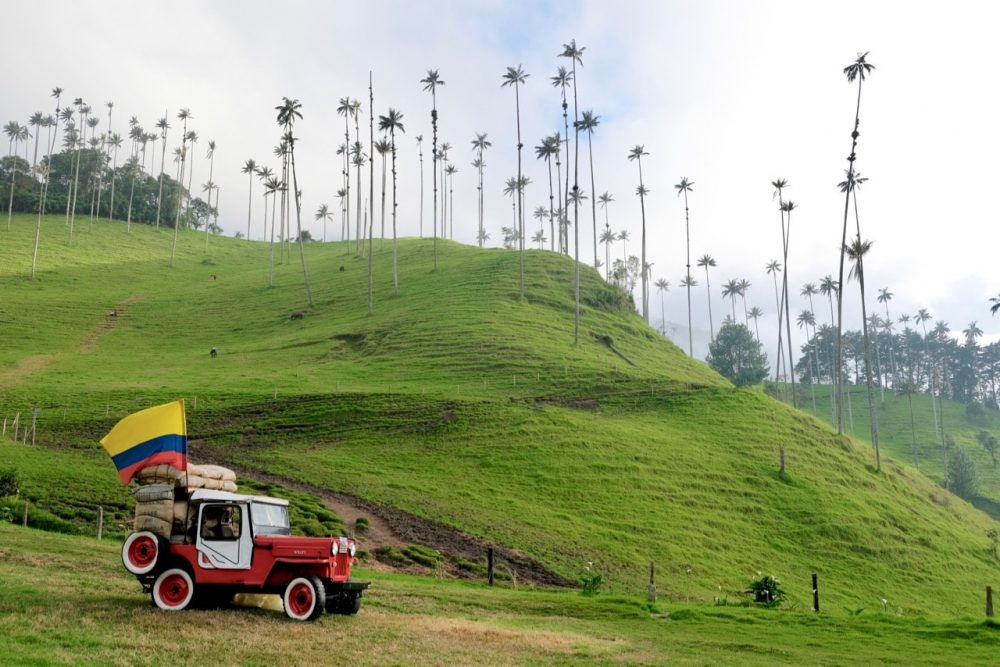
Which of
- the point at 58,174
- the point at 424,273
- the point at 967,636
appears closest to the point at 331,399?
the point at 967,636

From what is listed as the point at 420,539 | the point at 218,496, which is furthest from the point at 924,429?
the point at 218,496

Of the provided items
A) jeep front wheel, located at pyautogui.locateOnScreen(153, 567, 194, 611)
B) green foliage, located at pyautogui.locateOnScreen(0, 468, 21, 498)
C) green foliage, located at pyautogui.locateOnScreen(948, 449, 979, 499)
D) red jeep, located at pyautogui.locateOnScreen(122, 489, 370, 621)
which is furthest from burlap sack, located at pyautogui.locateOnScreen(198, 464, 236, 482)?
green foliage, located at pyautogui.locateOnScreen(948, 449, 979, 499)

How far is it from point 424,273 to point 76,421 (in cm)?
7305

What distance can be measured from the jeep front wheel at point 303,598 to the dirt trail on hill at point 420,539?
18745 mm

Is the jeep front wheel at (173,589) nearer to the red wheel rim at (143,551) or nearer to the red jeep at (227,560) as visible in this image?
the red jeep at (227,560)

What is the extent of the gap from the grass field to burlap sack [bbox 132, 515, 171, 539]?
170 cm

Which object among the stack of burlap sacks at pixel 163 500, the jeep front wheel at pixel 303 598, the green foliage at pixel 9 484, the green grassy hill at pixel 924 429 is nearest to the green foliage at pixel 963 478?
the green grassy hill at pixel 924 429

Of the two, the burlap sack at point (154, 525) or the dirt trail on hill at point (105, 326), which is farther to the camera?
the dirt trail on hill at point (105, 326)

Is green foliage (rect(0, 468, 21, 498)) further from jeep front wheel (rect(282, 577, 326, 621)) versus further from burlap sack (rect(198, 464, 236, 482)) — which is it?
jeep front wheel (rect(282, 577, 326, 621))

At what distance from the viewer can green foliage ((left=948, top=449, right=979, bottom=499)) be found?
112438 mm

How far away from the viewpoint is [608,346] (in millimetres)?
99688

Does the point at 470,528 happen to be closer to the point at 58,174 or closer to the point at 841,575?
the point at 841,575

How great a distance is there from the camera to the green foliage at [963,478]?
4427 inches

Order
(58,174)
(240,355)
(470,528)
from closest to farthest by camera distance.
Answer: (470,528), (240,355), (58,174)
